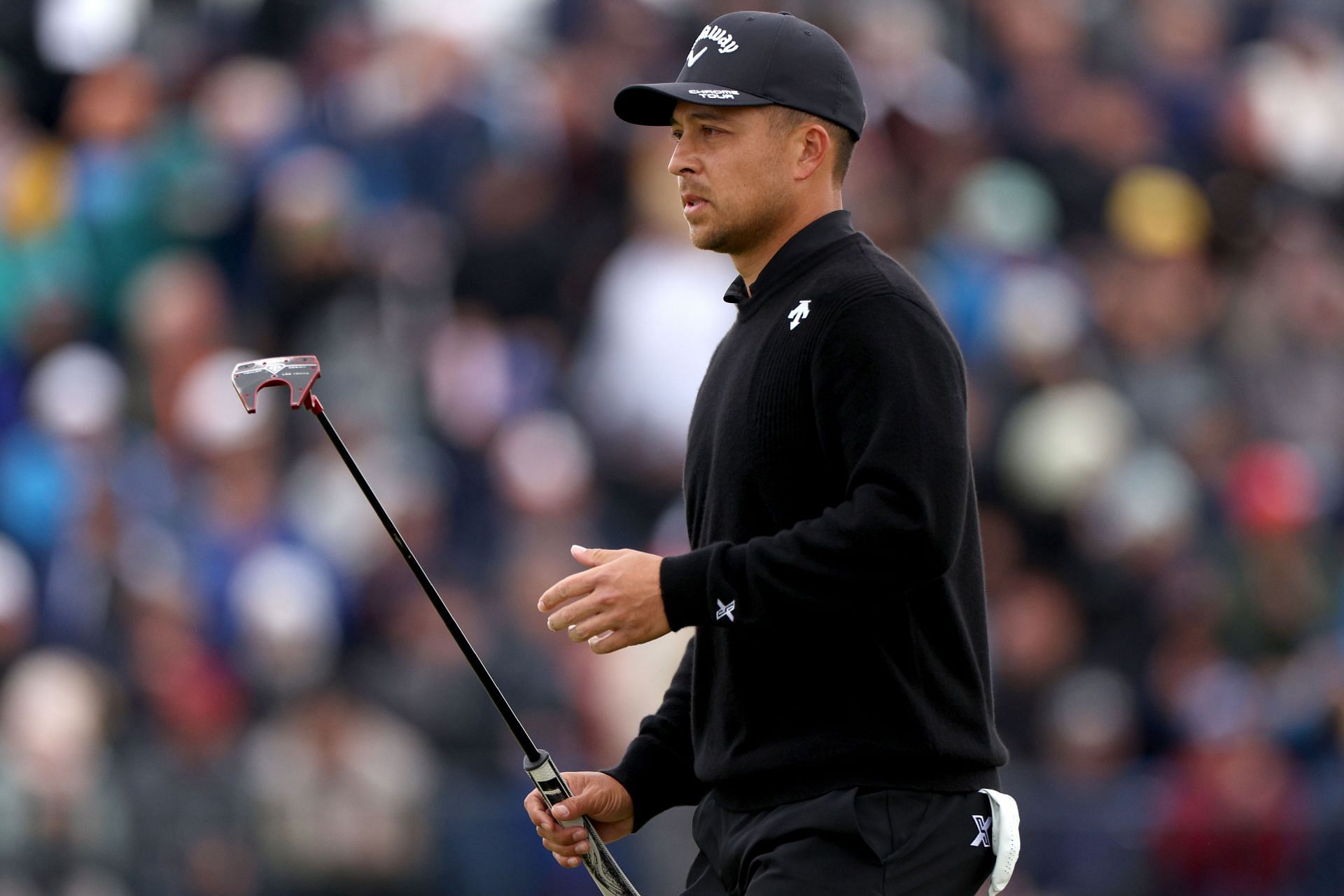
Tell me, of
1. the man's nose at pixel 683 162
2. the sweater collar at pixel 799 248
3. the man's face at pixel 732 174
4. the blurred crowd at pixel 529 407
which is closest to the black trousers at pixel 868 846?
the sweater collar at pixel 799 248

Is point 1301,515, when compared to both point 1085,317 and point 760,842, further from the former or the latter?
point 760,842

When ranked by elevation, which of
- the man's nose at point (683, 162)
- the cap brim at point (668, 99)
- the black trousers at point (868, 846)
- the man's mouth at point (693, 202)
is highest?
the cap brim at point (668, 99)

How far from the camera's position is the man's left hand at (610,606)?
10.7 feet

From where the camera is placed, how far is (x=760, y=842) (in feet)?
11.3

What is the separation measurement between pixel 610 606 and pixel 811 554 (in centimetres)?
33

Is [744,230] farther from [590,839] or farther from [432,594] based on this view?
[590,839]

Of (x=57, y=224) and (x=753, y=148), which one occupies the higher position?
(x=753, y=148)

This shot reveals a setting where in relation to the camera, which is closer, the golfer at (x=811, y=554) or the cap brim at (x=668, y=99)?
the golfer at (x=811, y=554)

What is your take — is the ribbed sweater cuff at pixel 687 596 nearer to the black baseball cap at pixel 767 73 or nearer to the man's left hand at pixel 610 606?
the man's left hand at pixel 610 606

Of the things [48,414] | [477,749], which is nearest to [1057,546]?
[477,749]

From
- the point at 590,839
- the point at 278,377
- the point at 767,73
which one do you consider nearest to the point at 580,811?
the point at 590,839

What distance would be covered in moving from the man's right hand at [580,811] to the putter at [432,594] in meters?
0.02

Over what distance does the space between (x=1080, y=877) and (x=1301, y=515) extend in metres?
2.20

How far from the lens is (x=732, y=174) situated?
11.8 ft
